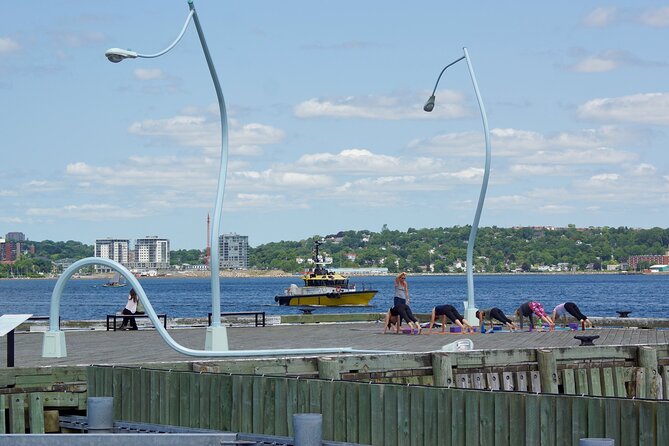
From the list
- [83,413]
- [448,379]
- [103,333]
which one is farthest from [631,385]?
[103,333]

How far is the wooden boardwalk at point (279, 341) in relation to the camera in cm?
2605

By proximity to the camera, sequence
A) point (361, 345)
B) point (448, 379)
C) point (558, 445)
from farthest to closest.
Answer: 1. point (361, 345)
2. point (448, 379)
3. point (558, 445)

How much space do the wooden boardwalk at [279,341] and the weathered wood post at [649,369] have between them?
9.68 feet

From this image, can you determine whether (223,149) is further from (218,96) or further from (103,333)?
(103,333)

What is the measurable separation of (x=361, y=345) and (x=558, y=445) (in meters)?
13.8

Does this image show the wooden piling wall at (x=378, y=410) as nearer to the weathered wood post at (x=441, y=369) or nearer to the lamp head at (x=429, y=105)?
the weathered wood post at (x=441, y=369)

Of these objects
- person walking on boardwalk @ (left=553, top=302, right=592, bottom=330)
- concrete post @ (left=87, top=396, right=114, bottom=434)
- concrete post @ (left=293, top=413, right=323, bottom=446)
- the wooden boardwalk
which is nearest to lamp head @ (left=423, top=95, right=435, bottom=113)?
the wooden boardwalk

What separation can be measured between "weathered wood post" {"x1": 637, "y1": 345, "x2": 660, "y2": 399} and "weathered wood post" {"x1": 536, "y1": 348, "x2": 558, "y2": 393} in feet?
7.93

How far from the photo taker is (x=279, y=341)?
101 feet

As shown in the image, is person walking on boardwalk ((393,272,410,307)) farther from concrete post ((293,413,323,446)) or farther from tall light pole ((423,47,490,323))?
concrete post ((293,413,323,446))

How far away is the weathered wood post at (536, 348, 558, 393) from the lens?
24.4m

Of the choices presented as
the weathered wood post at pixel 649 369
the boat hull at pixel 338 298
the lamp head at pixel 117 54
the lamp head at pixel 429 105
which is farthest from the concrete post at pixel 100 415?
the boat hull at pixel 338 298

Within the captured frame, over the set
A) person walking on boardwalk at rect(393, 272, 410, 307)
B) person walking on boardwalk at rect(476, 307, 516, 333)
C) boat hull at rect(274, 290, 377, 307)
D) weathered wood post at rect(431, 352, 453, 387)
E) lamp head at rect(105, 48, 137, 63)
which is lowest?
boat hull at rect(274, 290, 377, 307)

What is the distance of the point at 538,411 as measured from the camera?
1560 cm
